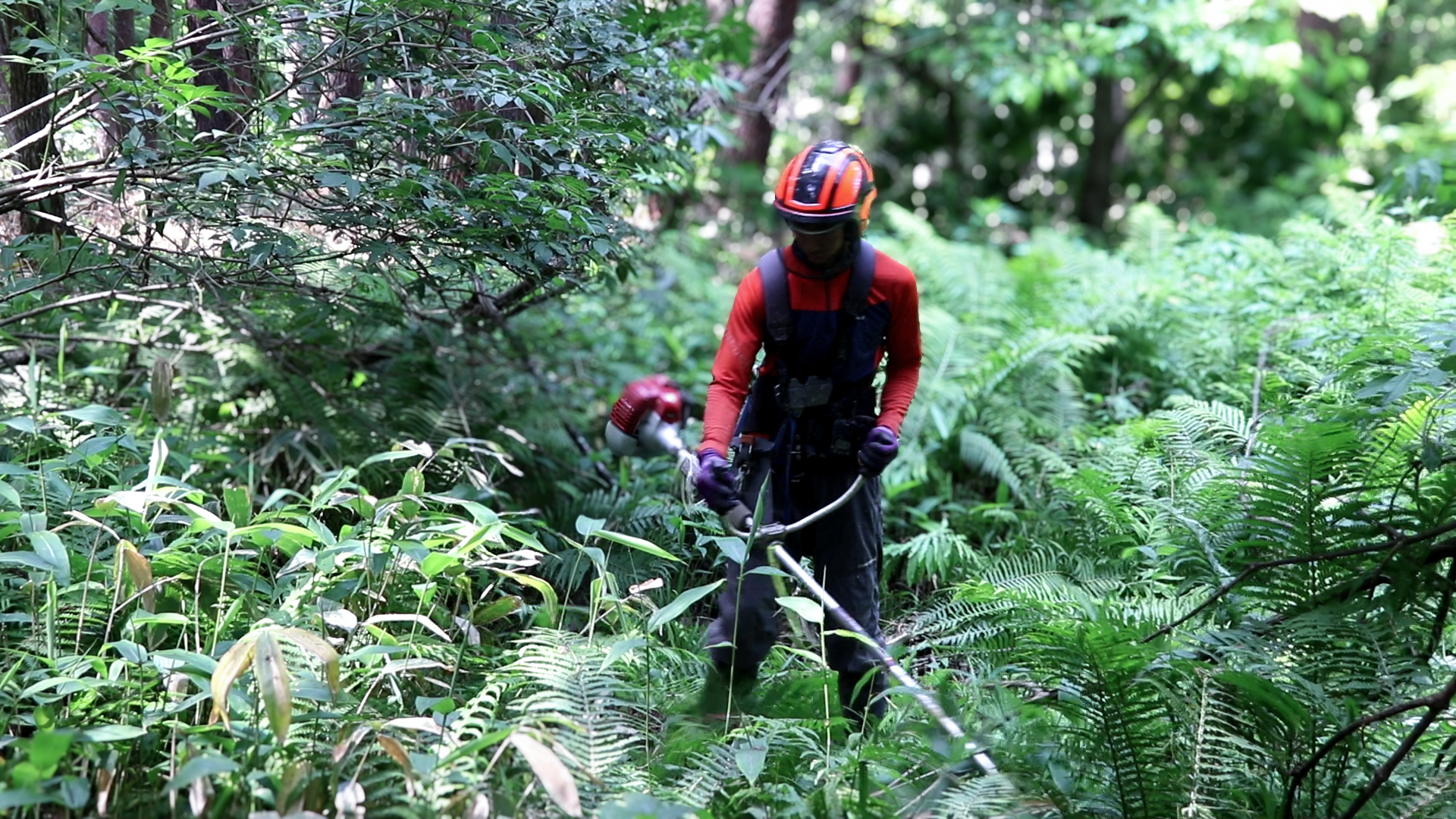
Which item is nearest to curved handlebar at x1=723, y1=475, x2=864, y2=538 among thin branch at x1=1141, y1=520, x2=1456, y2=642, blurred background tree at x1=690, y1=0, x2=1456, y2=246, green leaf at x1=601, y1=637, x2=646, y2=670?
green leaf at x1=601, y1=637, x2=646, y2=670

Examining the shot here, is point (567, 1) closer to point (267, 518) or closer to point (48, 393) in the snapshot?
point (267, 518)

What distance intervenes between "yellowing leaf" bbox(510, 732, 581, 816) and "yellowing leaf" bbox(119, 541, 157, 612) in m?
1.45

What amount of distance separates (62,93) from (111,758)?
233 centimetres

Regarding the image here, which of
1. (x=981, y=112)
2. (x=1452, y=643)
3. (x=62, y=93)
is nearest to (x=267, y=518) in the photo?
(x=62, y=93)

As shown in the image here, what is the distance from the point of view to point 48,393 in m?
4.92

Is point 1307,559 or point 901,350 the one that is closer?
point 1307,559

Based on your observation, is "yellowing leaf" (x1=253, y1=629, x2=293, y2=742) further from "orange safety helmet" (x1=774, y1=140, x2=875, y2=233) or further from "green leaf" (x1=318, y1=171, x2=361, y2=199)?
"orange safety helmet" (x1=774, y1=140, x2=875, y2=233)

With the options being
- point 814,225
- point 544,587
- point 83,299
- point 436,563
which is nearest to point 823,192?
point 814,225

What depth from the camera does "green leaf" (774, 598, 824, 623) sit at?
10.6ft

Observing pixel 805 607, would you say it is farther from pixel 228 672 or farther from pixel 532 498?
pixel 532 498

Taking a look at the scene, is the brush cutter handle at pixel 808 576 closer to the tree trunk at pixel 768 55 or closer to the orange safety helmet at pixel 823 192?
the orange safety helmet at pixel 823 192

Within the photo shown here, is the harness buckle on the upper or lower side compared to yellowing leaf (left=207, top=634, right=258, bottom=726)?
upper

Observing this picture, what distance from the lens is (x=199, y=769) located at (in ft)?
8.88

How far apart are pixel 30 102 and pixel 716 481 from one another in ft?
9.36
